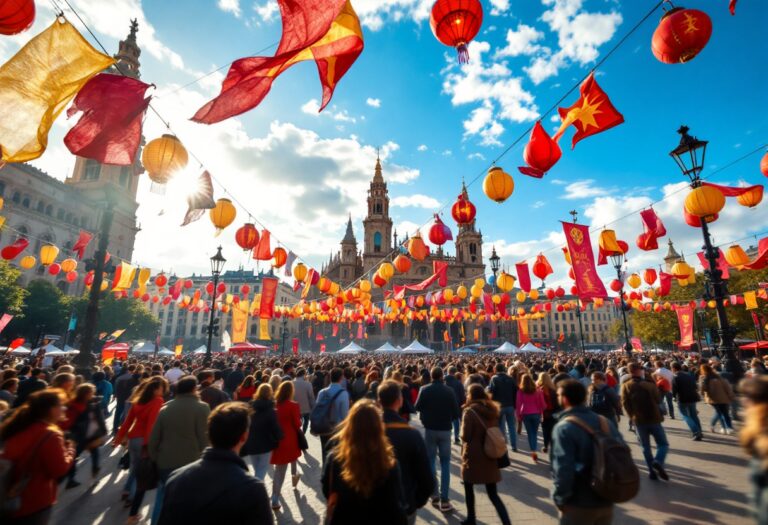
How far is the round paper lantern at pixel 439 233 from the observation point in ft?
40.2

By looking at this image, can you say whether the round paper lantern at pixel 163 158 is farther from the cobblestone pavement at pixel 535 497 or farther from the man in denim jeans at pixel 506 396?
the man in denim jeans at pixel 506 396

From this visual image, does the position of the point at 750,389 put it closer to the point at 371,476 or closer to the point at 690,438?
the point at 371,476

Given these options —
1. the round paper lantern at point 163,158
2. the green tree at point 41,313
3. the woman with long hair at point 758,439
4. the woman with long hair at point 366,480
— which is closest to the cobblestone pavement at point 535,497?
the woman with long hair at point 366,480

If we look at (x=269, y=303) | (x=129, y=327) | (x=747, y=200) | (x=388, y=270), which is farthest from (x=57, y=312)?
(x=747, y=200)

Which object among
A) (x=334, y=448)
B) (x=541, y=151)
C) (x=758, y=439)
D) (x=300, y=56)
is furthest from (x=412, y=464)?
(x=541, y=151)

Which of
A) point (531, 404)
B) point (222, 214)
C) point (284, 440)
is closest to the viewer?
point (284, 440)

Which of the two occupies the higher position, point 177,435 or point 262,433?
point 177,435

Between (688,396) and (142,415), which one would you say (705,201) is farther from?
(142,415)

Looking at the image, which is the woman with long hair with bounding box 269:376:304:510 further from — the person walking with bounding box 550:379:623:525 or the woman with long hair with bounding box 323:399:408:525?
the person walking with bounding box 550:379:623:525

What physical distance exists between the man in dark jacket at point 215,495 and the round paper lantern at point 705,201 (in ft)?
31.5

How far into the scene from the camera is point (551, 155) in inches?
245

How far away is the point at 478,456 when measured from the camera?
4.31 m

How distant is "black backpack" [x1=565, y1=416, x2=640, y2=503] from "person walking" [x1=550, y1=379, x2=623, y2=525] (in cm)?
7

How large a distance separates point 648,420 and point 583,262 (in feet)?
20.1
